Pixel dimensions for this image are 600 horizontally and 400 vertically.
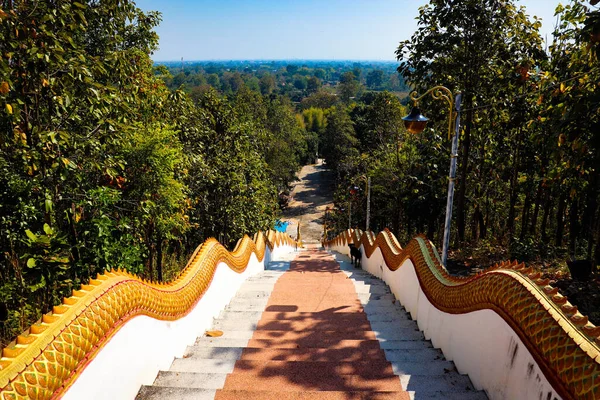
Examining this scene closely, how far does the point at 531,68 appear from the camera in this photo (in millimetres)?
9078

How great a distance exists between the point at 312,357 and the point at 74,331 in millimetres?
2399

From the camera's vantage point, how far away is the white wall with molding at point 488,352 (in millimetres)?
2645

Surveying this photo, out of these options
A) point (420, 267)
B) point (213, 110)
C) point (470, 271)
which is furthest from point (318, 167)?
point (420, 267)

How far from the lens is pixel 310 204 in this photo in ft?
148

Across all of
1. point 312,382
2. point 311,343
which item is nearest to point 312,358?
point 311,343

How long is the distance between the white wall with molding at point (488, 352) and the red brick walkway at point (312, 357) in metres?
0.69

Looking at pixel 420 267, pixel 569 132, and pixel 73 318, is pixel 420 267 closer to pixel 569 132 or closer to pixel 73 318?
pixel 569 132

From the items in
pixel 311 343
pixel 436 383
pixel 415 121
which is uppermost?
pixel 415 121

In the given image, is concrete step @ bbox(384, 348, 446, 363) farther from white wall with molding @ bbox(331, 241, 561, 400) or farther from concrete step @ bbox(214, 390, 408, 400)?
concrete step @ bbox(214, 390, 408, 400)

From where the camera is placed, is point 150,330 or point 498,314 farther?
point 150,330

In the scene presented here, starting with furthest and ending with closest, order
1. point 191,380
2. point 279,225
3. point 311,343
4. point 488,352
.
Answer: point 279,225 → point 311,343 → point 191,380 → point 488,352

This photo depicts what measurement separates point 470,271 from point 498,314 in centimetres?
687

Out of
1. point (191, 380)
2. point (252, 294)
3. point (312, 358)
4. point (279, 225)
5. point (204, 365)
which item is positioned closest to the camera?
point (191, 380)

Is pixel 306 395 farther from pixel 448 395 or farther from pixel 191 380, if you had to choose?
pixel 448 395
